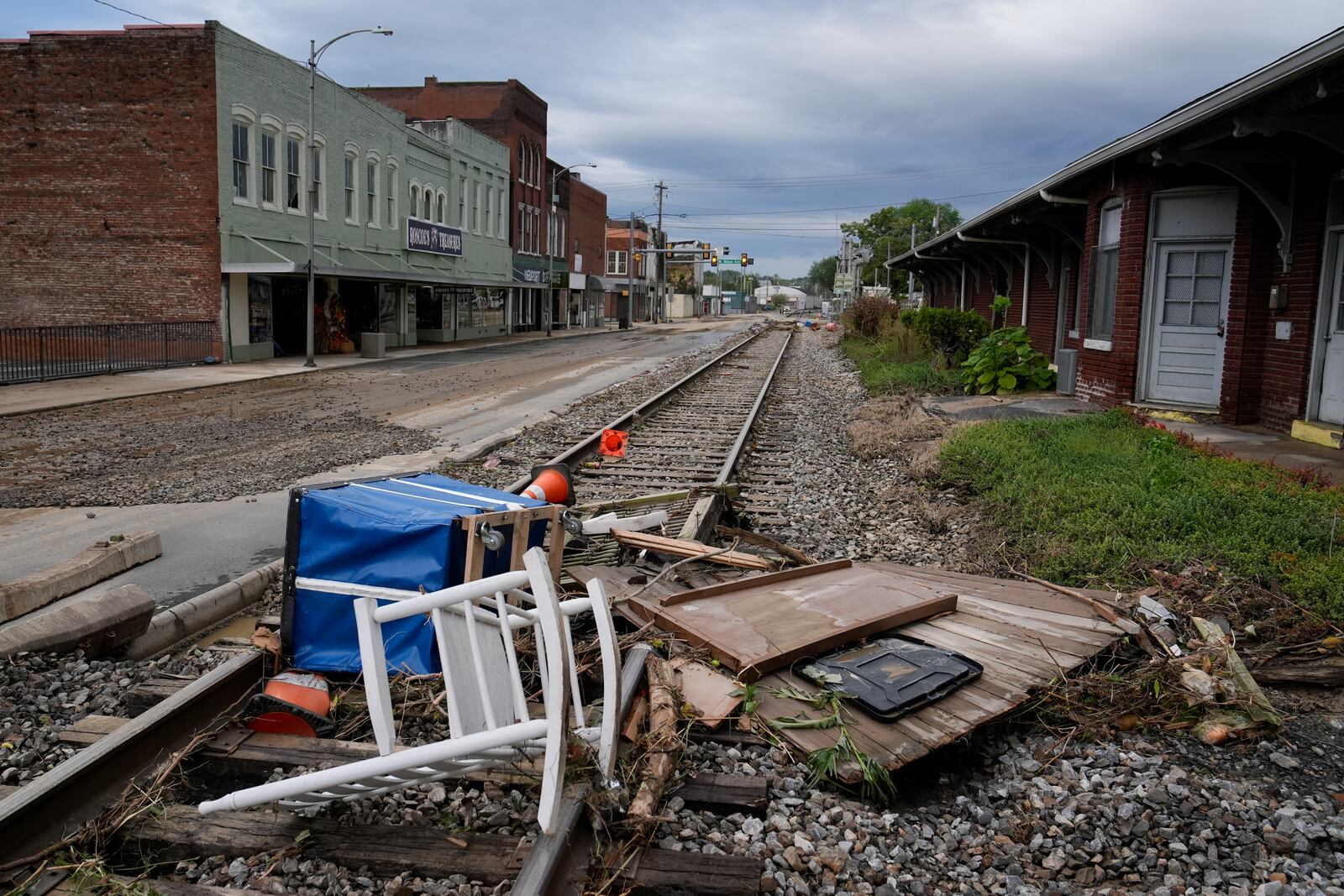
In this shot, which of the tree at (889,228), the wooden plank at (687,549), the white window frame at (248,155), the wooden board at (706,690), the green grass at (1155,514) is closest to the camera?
the wooden board at (706,690)

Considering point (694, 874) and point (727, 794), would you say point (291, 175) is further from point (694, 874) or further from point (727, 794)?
point (694, 874)

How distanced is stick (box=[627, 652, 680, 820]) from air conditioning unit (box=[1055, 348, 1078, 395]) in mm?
14040

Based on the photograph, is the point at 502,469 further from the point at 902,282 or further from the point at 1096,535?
the point at 902,282

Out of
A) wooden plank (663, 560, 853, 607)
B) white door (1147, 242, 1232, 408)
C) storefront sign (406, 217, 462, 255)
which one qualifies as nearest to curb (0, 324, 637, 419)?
storefront sign (406, 217, 462, 255)

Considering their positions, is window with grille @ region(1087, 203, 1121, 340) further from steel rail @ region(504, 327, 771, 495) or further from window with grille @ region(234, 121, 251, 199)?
window with grille @ region(234, 121, 251, 199)

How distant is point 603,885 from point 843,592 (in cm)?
276

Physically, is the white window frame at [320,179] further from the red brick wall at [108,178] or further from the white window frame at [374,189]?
the red brick wall at [108,178]

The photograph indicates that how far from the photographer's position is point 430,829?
11.2ft

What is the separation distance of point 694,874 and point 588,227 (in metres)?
70.0

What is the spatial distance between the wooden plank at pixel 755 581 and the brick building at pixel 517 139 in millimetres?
45114

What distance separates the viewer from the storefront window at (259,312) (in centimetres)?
2830

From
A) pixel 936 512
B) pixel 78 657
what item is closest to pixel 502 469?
pixel 936 512

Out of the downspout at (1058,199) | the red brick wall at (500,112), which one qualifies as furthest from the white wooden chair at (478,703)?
the red brick wall at (500,112)

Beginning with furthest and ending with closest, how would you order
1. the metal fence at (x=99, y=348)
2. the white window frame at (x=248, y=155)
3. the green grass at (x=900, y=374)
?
the white window frame at (x=248, y=155)
the metal fence at (x=99, y=348)
the green grass at (x=900, y=374)
